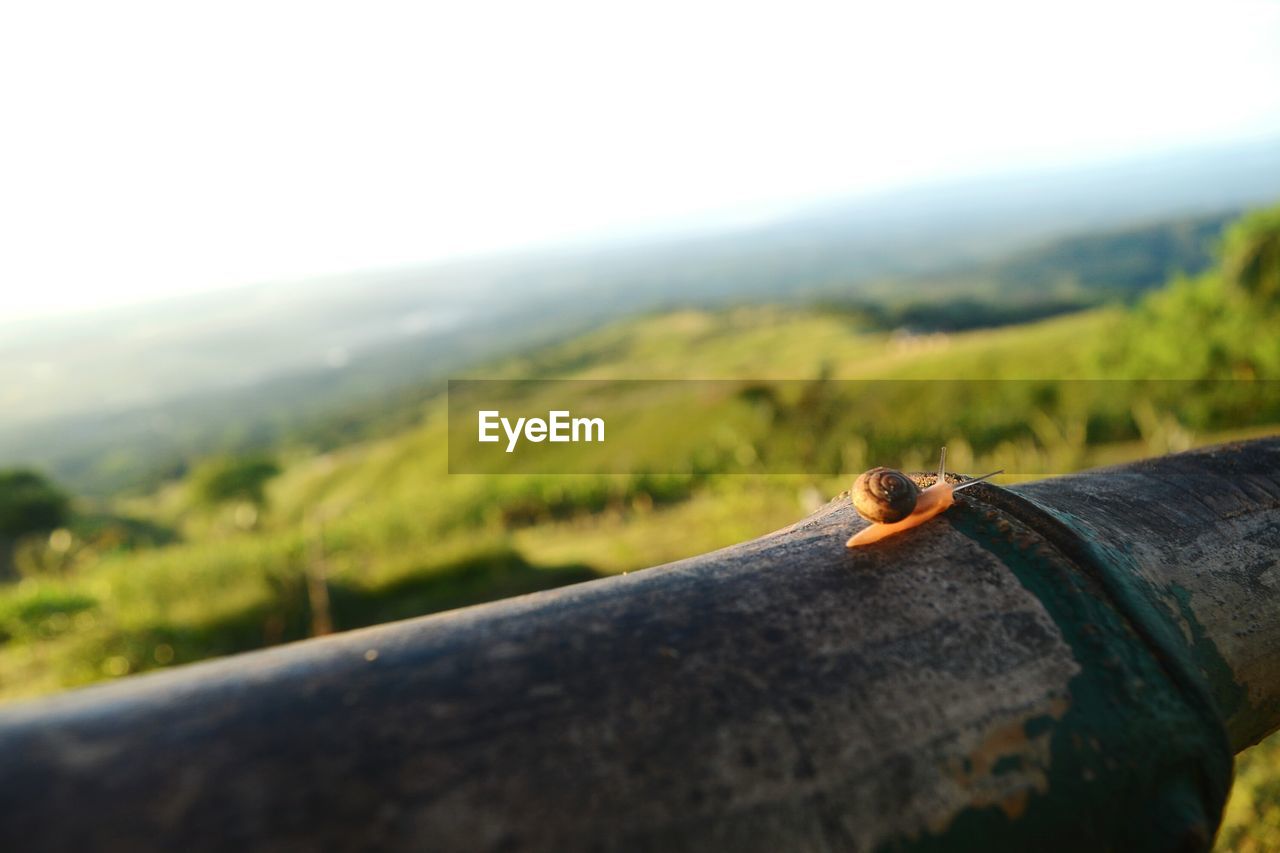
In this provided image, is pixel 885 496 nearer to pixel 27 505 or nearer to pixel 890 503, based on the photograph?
pixel 890 503

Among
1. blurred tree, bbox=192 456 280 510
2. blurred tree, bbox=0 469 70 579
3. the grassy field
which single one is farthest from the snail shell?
blurred tree, bbox=192 456 280 510

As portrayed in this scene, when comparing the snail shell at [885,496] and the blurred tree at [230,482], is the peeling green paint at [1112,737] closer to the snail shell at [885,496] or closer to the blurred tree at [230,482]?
the snail shell at [885,496]

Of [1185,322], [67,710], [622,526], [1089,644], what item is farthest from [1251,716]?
[1185,322]

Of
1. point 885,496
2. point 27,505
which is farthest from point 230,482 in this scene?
point 885,496

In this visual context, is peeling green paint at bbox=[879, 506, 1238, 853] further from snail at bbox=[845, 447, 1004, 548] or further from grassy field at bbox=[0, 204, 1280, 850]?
grassy field at bbox=[0, 204, 1280, 850]

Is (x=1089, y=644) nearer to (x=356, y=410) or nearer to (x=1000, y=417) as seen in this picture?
(x=1000, y=417)

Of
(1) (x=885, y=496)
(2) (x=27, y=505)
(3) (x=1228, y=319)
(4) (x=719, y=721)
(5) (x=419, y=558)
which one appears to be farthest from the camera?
(2) (x=27, y=505)
